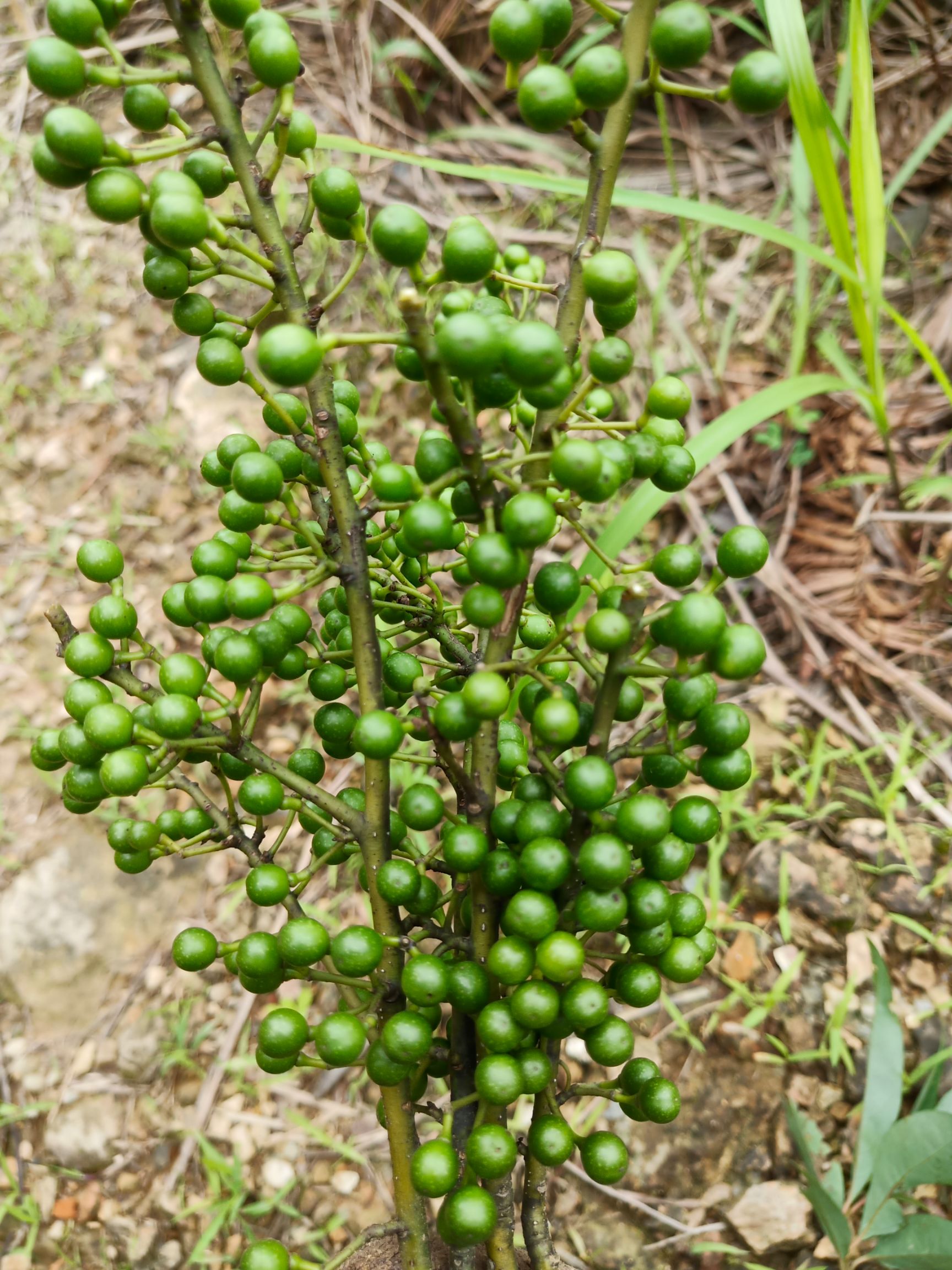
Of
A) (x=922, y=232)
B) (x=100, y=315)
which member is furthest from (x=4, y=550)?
(x=922, y=232)

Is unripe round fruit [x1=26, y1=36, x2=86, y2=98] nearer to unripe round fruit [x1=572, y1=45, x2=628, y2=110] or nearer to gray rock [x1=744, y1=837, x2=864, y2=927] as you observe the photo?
unripe round fruit [x1=572, y1=45, x2=628, y2=110]

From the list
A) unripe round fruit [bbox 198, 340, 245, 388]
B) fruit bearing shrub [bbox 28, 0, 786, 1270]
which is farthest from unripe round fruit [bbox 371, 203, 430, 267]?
unripe round fruit [bbox 198, 340, 245, 388]

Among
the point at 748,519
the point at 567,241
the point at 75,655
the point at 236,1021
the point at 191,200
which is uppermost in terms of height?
the point at 191,200

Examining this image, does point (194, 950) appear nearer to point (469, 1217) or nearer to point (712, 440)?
point (469, 1217)

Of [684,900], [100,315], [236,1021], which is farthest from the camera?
[100,315]

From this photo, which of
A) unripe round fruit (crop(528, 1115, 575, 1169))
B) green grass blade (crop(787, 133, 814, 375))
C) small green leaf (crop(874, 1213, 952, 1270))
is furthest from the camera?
green grass blade (crop(787, 133, 814, 375))

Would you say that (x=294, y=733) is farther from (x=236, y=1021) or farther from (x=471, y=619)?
(x=471, y=619)

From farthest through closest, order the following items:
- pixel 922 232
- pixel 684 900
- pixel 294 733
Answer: pixel 922 232, pixel 294 733, pixel 684 900
